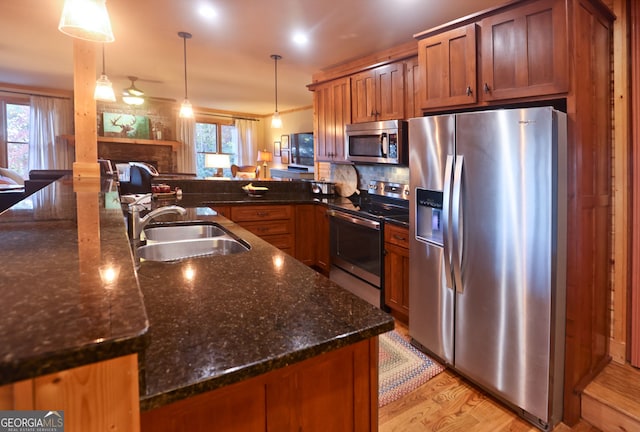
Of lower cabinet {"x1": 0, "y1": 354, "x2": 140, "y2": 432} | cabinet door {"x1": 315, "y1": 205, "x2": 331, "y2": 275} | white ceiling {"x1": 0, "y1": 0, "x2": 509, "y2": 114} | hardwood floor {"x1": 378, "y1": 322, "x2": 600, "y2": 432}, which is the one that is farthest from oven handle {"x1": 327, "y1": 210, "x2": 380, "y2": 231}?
lower cabinet {"x1": 0, "y1": 354, "x2": 140, "y2": 432}

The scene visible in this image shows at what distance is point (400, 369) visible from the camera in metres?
2.27

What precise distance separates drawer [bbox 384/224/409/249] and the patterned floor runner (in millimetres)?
693

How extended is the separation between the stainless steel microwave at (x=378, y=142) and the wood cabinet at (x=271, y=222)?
89 centimetres

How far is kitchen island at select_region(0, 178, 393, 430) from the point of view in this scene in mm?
442

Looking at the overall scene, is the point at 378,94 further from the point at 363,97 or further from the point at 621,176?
the point at 621,176

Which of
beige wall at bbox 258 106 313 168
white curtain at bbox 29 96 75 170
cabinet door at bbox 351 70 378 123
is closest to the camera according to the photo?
cabinet door at bbox 351 70 378 123

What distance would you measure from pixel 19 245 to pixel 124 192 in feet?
10.7

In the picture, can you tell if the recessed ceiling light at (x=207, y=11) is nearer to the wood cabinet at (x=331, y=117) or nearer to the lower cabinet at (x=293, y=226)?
the wood cabinet at (x=331, y=117)

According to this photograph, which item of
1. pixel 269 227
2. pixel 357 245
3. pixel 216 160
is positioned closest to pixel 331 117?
pixel 269 227

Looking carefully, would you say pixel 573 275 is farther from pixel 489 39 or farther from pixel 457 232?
pixel 489 39

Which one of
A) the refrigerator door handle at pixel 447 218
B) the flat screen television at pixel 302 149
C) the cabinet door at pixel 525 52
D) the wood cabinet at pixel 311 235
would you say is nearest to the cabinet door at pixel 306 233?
the wood cabinet at pixel 311 235

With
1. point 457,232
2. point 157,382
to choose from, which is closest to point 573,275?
point 457,232

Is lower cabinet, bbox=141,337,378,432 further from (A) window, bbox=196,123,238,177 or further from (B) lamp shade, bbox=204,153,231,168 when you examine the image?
(A) window, bbox=196,123,238,177

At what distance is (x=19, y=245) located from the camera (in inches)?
32.3
